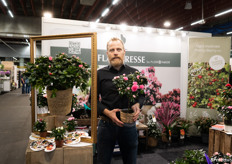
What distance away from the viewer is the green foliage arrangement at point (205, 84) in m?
4.28

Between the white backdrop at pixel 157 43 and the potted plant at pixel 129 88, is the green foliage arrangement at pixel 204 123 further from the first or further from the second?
the potted plant at pixel 129 88

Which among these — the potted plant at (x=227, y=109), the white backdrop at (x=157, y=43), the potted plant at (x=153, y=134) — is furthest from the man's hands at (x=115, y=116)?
the potted plant at (x=153, y=134)

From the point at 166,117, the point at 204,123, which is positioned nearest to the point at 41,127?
the point at 166,117

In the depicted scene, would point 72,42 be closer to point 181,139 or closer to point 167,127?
point 167,127

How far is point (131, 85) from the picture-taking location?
152cm

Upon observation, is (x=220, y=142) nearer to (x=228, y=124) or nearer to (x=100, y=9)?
(x=228, y=124)

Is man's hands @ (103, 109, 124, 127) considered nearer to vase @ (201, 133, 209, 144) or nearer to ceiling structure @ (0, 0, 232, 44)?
vase @ (201, 133, 209, 144)

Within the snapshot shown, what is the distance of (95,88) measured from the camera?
67.5 inches

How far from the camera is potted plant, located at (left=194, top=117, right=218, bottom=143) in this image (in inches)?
166

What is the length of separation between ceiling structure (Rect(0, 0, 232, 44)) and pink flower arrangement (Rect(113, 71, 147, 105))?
5.22 metres

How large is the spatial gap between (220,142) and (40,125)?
3058mm

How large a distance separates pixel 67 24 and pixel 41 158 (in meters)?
2.62

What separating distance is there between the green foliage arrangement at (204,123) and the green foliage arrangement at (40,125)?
361 cm

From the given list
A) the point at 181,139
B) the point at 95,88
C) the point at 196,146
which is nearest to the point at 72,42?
the point at 95,88
